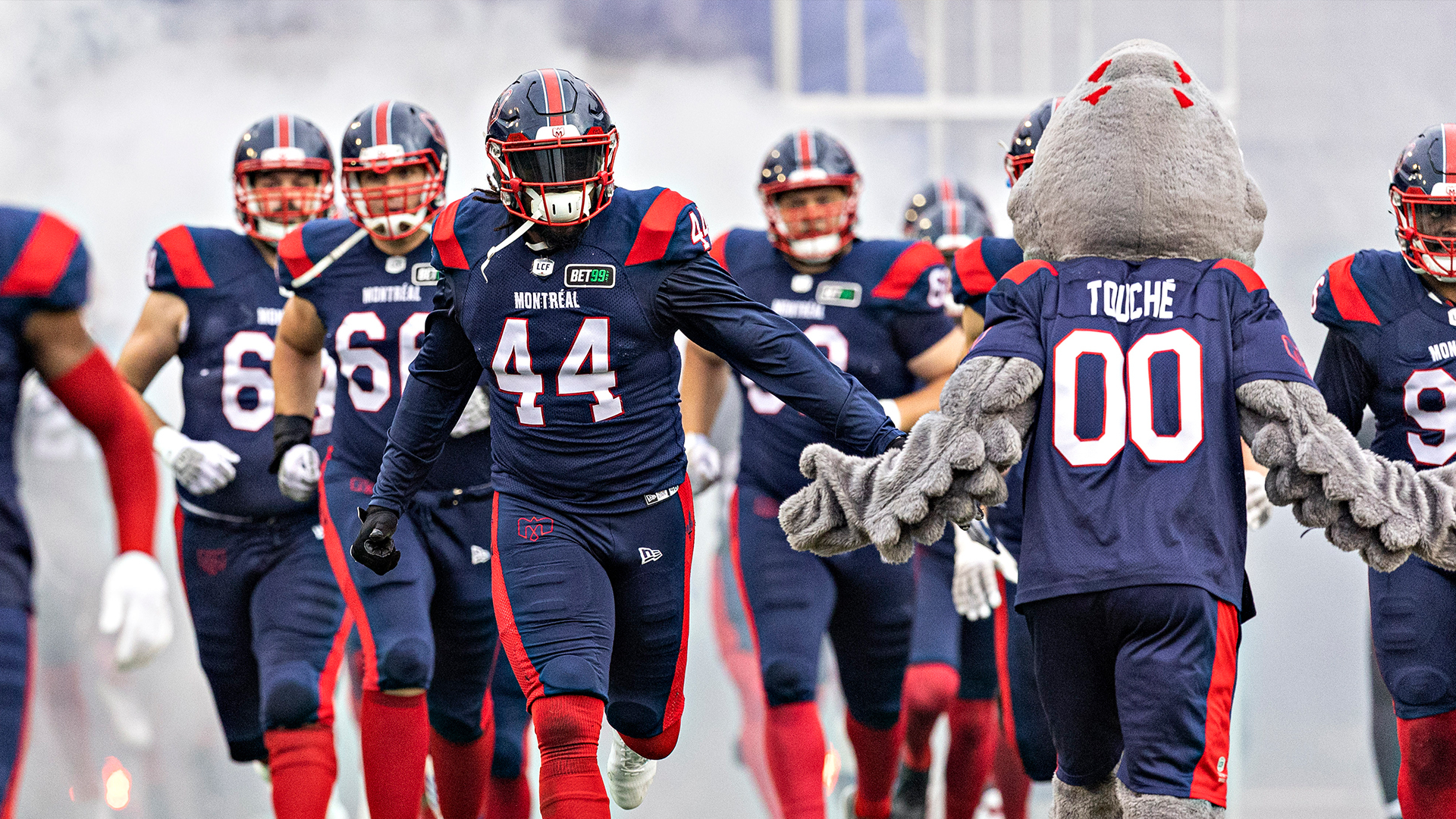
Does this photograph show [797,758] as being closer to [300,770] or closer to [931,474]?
[300,770]

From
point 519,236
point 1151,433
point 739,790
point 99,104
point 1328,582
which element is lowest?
point 739,790

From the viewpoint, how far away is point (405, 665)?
3.58m

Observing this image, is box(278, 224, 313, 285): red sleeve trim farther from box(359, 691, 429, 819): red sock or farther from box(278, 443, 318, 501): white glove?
box(359, 691, 429, 819): red sock

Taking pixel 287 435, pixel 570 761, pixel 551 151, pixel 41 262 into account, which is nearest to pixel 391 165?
pixel 287 435

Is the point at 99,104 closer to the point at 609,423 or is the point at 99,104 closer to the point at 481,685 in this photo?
the point at 481,685

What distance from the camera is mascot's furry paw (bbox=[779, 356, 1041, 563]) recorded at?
2.71 m

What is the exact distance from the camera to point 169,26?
7879mm

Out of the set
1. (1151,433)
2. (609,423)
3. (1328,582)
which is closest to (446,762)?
(609,423)

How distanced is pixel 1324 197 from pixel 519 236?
652 cm

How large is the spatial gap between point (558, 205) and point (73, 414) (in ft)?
3.08

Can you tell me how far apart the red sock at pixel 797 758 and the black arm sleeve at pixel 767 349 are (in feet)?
3.86

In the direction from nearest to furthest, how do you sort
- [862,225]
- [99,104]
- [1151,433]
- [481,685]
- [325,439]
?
[1151,433] < [481,685] < [325,439] < [99,104] < [862,225]

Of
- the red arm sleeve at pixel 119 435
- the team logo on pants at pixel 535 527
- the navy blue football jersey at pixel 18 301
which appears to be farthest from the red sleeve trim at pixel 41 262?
the team logo on pants at pixel 535 527

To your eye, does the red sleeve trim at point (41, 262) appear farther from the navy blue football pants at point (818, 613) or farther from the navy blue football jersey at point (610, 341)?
the navy blue football pants at point (818, 613)
